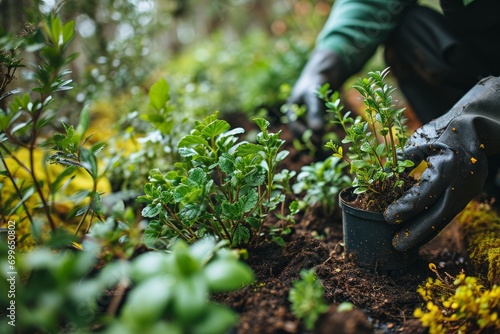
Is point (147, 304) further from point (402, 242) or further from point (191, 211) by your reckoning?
point (402, 242)

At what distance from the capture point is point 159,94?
5.11ft

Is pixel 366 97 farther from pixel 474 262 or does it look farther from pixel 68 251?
pixel 68 251

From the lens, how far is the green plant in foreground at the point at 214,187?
1.20 metres

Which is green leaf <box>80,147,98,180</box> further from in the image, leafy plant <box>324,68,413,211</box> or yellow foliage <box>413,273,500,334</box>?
yellow foliage <box>413,273,500,334</box>

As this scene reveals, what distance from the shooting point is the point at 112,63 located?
273 cm

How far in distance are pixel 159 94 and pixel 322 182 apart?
2.47 feet

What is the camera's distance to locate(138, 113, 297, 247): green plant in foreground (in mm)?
1195

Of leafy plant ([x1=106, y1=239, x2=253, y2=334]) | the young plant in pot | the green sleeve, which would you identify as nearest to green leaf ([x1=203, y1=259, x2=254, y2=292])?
leafy plant ([x1=106, y1=239, x2=253, y2=334])

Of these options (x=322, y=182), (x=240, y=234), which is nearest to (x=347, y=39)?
(x=322, y=182)

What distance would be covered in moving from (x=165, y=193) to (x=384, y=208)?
0.72 meters

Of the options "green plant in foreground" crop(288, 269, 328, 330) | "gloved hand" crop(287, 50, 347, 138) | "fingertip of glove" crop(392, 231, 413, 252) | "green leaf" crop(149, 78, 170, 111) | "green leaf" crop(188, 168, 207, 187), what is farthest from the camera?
"gloved hand" crop(287, 50, 347, 138)

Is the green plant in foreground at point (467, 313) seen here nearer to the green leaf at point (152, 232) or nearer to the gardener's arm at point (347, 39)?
the green leaf at point (152, 232)

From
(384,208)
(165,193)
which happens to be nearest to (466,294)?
(384,208)

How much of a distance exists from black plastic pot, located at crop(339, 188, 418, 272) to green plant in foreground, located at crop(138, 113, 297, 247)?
27cm
